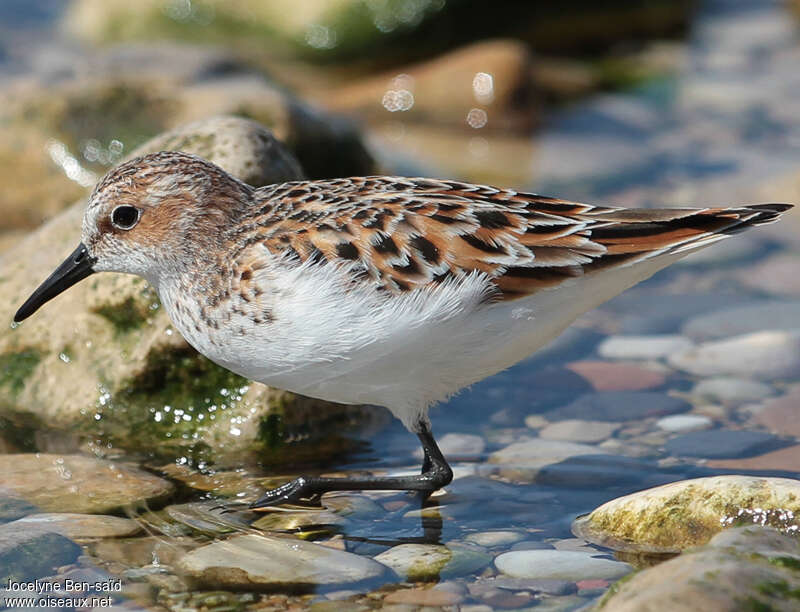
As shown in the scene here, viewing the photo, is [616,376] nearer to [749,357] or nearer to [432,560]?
[749,357]

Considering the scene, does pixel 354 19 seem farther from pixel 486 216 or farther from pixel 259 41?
pixel 486 216

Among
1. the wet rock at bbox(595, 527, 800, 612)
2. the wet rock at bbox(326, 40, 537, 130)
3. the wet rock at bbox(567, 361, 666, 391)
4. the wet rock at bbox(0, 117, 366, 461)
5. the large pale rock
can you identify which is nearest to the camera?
the wet rock at bbox(595, 527, 800, 612)

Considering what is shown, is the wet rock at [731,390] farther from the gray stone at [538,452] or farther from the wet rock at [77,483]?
the wet rock at [77,483]

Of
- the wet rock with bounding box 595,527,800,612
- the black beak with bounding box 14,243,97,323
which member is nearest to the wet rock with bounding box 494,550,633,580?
the wet rock with bounding box 595,527,800,612

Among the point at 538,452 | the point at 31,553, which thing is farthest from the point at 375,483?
the point at 31,553

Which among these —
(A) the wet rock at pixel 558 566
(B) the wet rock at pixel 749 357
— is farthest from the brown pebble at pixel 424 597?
(B) the wet rock at pixel 749 357

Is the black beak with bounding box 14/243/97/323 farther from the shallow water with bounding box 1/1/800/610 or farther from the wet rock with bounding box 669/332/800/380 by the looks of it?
the wet rock with bounding box 669/332/800/380
